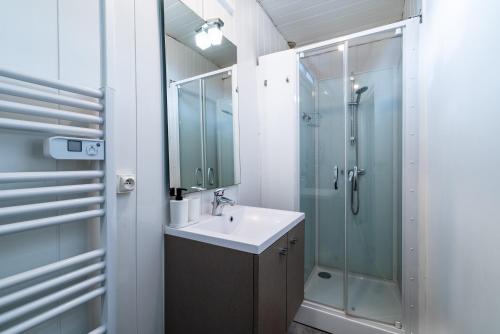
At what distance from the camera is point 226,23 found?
1.59 metres

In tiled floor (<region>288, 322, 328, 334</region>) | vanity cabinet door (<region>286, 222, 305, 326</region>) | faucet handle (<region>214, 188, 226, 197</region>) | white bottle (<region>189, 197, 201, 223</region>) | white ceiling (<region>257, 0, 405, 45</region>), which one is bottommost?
tiled floor (<region>288, 322, 328, 334</region>)

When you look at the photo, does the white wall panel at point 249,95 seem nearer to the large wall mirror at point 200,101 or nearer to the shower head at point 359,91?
the large wall mirror at point 200,101

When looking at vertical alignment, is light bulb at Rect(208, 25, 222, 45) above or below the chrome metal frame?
above

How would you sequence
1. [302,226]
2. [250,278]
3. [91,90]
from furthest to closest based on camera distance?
[302,226], [250,278], [91,90]

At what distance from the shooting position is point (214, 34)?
1.41 meters

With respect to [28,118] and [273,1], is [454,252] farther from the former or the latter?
[273,1]

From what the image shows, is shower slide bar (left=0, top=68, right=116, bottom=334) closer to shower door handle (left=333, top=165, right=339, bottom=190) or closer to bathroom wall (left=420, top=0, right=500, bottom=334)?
bathroom wall (left=420, top=0, right=500, bottom=334)

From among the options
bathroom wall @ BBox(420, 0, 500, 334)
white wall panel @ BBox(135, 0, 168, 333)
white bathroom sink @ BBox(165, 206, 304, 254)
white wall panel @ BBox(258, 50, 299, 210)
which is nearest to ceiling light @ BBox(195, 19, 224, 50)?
white wall panel @ BBox(135, 0, 168, 333)

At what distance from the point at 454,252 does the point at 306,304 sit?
1135mm

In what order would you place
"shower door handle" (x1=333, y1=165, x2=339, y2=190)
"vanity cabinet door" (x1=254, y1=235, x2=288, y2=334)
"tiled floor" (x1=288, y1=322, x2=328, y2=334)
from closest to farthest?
1. "vanity cabinet door" (x1=254, y1=235, x2=288, y2=334)
2. "tiled floor" (x1=288, y1=322, x2=328, y2=334)
3. "shower door handle" (x1=333, y1=165, x2=339, y2=190)

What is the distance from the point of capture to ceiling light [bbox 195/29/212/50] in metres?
1.34

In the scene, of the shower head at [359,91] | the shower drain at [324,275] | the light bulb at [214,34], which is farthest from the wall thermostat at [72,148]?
the shower drain at [324,275]

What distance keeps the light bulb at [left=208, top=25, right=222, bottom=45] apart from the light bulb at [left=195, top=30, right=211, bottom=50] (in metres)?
0.03

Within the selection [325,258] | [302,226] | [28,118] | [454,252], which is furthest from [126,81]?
[325,258]
